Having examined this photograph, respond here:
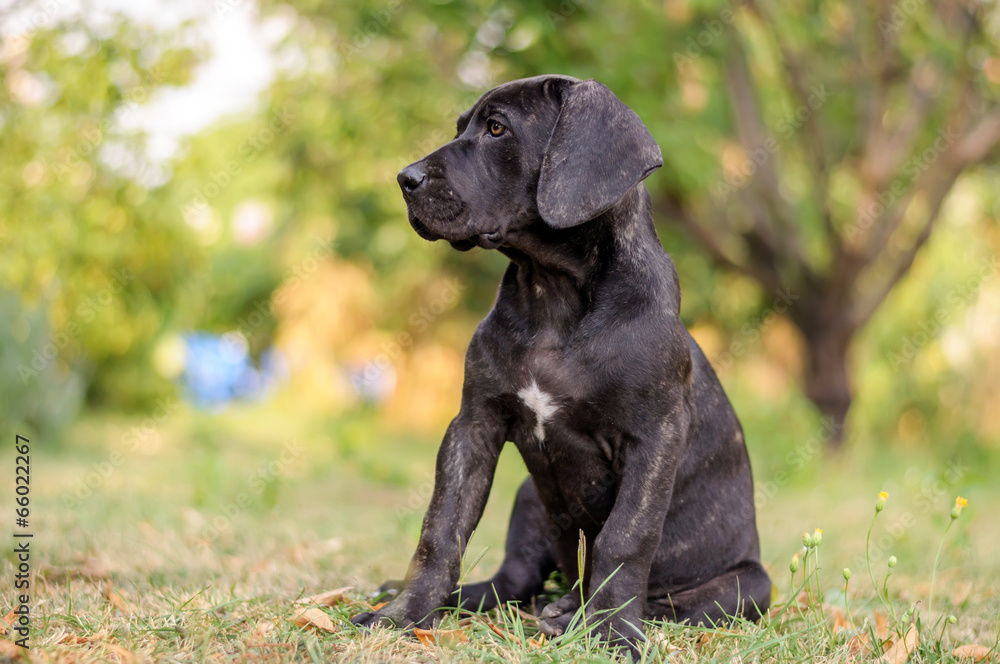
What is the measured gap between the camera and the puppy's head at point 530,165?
2752 mm

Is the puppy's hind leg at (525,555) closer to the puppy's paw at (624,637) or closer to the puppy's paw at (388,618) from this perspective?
the puppy's paw at (388,618)

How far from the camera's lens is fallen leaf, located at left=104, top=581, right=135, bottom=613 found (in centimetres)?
286

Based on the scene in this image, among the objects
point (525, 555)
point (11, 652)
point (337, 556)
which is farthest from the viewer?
point (337, 556)

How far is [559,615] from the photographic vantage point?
9.03ft

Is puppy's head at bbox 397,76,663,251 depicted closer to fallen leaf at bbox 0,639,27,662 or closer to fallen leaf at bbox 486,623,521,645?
fallen leaf at bbox 486,623,521,645

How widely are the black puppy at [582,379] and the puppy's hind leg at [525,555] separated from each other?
0.17 meters

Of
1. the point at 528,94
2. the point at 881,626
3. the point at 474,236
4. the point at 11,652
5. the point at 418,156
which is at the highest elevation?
the point at 418,156

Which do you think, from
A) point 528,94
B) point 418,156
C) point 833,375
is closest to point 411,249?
point 418,156

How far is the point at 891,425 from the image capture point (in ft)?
43.0

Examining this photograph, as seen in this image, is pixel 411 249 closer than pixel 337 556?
No

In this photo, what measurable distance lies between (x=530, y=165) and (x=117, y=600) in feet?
6.64

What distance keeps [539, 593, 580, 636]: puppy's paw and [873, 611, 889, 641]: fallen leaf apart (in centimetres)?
107

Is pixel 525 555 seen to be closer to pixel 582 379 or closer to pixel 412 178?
pixel 582 379

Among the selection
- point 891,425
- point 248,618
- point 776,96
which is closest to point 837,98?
point 776,96
